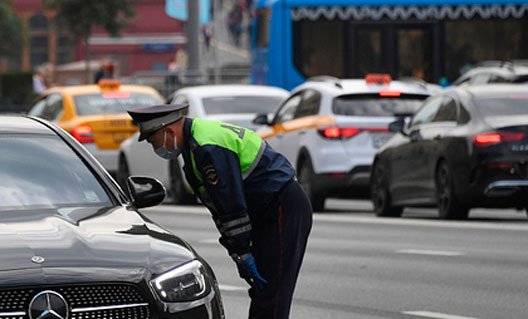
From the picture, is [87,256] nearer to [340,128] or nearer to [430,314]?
[430,314]

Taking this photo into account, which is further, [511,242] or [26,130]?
[511,242]

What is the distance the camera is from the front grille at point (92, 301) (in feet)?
23.0

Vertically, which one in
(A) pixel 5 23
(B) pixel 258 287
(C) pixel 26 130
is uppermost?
(C) pixel 26 130

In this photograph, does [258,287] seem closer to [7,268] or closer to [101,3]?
[7,268]

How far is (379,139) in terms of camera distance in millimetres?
21812

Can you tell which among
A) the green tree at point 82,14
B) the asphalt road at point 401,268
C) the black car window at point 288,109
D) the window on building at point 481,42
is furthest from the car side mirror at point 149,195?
the green tree at point 82,14

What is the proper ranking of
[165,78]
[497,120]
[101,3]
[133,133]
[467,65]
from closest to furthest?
[497,120] → [133,133] → [467,65] → [165,78] → [101,3]

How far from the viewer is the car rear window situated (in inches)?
856

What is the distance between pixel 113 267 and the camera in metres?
7.27

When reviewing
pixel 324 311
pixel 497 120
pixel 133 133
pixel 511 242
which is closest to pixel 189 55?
pixel 133 133

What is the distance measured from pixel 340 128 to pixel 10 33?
184ft

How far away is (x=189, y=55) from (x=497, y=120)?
2086cm

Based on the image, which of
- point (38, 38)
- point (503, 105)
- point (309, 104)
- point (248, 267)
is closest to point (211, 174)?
point (248, 267)

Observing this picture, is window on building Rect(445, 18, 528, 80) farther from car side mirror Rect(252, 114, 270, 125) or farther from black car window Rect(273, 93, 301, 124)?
car side mirror Rect(252, 114, 270, 125)
